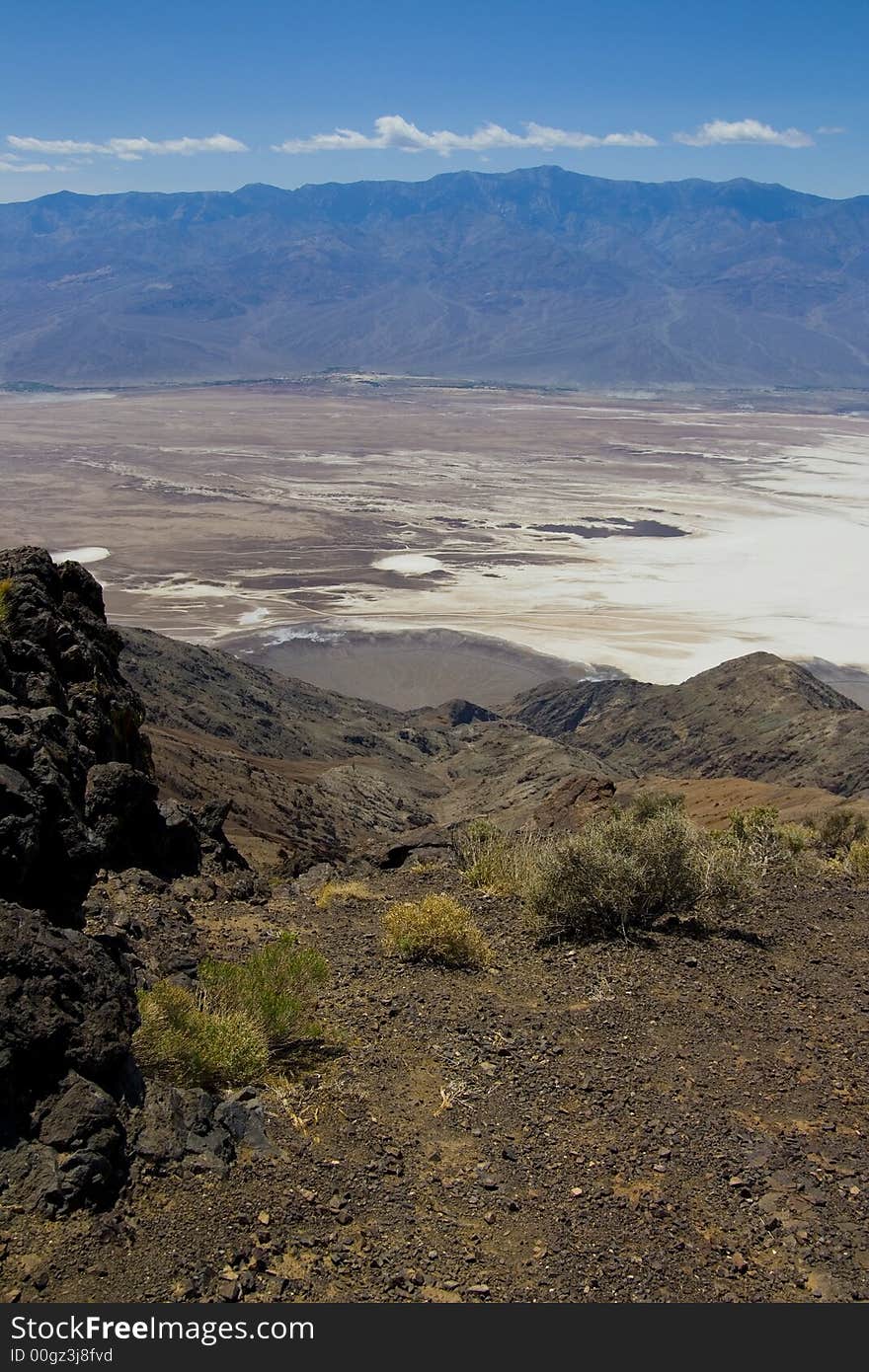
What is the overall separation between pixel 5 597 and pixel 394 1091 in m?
6.09

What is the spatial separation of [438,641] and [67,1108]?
5554cm

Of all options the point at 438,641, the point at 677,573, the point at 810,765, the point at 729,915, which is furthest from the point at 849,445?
the point at 729,915

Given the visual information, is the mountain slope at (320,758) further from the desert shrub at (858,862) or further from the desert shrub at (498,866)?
the desert shrub at (858,862)

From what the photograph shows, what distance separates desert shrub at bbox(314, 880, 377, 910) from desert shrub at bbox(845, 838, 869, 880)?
16.5 ft

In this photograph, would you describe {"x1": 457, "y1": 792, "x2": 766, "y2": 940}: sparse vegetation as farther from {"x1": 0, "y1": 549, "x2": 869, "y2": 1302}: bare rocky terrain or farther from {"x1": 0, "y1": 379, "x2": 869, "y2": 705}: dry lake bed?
{"x1": 0, "y1": 379, "x2": 869, "y2": 705}: dry lake bed

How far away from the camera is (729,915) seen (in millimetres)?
9812

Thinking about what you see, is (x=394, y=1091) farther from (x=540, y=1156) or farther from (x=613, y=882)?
(x=613, y=882)

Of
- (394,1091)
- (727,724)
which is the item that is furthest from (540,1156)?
(727,724)

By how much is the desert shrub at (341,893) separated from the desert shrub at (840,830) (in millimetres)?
5920

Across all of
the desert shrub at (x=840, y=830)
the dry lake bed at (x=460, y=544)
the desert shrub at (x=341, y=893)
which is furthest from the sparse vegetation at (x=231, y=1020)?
the dry lake bed at (x=460, y=544)

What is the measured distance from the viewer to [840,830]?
15844 millimetres

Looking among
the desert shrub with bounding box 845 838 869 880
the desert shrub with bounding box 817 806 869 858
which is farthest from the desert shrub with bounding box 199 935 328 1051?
the desert shrub with bounding box 817 806 869 858
